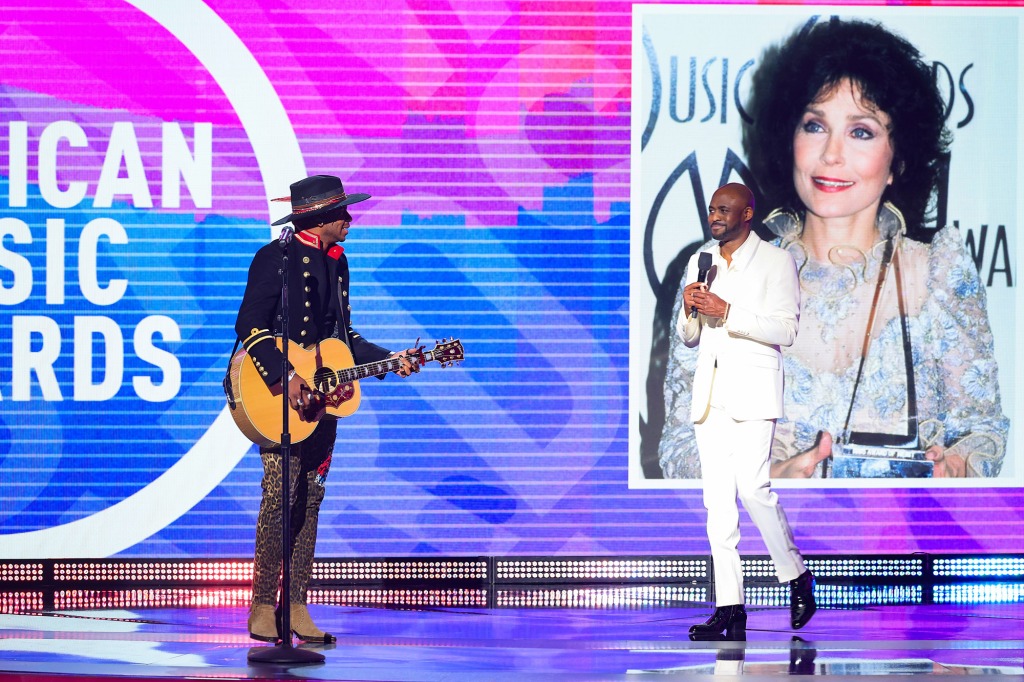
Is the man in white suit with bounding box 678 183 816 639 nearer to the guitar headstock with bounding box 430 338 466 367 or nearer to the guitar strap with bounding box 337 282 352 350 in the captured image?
the guitar headstock with bounding box 430 338 466 367

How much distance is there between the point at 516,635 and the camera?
19.4 feet

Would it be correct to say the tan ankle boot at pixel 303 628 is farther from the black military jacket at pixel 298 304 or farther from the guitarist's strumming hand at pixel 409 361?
the guitarist's strumming hand at pixel 409 361

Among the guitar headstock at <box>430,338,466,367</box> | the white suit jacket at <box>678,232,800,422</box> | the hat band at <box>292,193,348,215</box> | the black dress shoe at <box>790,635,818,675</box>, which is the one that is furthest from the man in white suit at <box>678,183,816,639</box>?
the hat band at <box>292,193,348,215</box>

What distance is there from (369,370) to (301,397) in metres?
0.30

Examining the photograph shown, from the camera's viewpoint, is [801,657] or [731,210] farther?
[731,210]

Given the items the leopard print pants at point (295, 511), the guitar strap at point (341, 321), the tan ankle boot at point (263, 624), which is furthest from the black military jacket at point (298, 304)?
the tan ankle boot at point (263, 624)

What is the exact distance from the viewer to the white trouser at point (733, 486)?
18.2ft

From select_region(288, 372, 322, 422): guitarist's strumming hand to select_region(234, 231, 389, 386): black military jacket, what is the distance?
0.07m

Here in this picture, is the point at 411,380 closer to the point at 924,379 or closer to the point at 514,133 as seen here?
the point at 514,133

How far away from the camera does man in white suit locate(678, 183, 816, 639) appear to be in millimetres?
5527

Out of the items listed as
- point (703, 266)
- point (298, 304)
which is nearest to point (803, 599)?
point (703, 266)

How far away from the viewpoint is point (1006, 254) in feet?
22.8

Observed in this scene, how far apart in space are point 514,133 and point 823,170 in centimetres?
170

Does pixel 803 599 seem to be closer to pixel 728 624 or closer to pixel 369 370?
pixel 728 624
